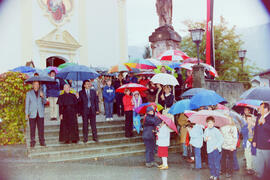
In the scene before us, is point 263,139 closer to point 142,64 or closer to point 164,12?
point 142,64

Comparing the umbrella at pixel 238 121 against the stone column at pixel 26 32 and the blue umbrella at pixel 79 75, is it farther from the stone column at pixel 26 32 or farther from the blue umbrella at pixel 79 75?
the stone column at pixel 26 32

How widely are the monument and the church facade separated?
9.04 metres

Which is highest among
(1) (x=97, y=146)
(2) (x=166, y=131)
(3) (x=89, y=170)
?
(2) (x=166, y=131)

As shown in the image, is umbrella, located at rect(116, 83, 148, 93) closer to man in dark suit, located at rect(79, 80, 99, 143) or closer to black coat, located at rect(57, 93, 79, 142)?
man in dark suit, located at rect(79, 80, 99, 143)

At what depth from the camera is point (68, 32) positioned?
70.9 feet

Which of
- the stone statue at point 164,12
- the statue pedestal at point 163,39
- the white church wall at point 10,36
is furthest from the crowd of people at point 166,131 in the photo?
the white church wall at point 10,36

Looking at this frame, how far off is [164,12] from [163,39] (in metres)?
1.74

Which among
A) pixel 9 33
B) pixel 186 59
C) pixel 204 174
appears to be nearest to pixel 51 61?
pixel 9 33

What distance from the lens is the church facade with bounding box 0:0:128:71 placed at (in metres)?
19.4

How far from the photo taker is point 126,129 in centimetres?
995

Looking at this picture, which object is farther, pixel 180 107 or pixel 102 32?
pixel 102 32

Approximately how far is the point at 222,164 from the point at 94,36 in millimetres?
17981

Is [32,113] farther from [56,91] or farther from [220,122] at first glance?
[220,122]

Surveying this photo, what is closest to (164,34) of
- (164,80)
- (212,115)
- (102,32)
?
(164,80)
